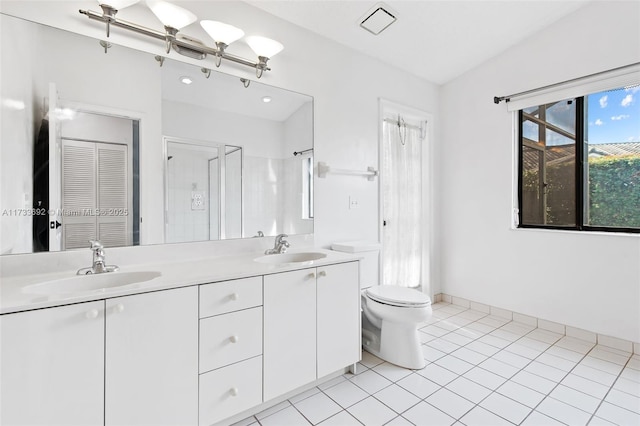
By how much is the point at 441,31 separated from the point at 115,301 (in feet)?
9.45

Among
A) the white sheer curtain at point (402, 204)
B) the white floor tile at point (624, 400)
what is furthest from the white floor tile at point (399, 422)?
the white sheer curtain at point (402, 204)

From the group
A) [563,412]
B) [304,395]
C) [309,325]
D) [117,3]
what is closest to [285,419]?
[304,395]

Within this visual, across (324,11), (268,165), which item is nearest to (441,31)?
(324,11)

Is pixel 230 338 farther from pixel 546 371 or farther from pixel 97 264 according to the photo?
pixel 546 371

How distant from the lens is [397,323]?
2000mm

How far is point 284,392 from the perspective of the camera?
154cm

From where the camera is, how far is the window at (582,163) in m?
2.24

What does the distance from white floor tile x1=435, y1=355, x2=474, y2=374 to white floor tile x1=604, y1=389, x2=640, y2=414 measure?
706 millimetres

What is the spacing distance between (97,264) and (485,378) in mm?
2286

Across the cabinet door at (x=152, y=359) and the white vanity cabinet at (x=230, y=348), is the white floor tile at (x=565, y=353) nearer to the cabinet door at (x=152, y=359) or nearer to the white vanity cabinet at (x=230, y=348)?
the white vanity cabinet at (x=230, y=348)

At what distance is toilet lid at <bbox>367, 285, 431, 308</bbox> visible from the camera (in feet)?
6.31

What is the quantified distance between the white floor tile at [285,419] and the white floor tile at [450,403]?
71cm

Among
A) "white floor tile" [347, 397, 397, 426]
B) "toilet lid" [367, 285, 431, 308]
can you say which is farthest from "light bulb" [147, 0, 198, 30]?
"white floor tile" [347, 397, 397, 426]

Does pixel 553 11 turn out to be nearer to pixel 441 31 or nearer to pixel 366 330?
pixel 441 31
